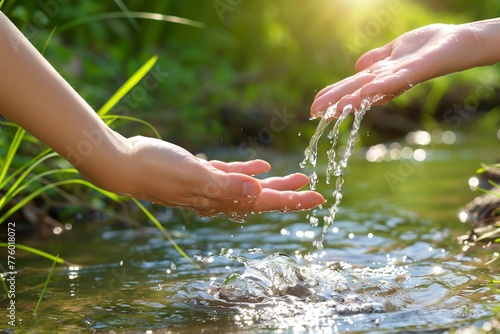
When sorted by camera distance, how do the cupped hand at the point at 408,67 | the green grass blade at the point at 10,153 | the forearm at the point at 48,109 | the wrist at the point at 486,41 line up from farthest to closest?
the green grass blade at the point at 10,153
the wrist at the point at 486,41
the cupped hand at the point at 408,67
the forearm at the point at 48,109

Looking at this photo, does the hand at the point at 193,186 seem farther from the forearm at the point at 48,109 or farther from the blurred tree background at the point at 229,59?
the blurred tree background at the point at 229,59

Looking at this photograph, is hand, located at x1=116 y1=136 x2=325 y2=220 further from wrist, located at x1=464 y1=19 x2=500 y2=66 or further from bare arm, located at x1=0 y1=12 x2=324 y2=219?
wrist, located at x1=464 y1=19 x2=500 y2=66

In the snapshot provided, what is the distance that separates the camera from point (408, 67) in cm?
241

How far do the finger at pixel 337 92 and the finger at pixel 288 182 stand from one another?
0.70 ft

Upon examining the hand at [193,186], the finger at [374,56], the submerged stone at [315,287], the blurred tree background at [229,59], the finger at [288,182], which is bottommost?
the submerged stone at [315,287]

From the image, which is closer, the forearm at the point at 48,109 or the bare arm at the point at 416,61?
the forearm at the point at 48,109

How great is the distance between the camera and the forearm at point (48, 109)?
208 cm

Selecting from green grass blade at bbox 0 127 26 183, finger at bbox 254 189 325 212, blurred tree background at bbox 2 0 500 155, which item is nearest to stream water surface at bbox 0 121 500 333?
finger at bbox 254 189 325 212

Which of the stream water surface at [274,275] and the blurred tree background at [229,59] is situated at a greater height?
the blurred tree background at [229,59]

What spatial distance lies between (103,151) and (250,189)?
1.38ft

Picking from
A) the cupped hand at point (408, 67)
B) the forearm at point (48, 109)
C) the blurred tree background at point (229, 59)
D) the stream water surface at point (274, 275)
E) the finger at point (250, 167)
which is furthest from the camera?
the blurred tree background at point (229, 59)

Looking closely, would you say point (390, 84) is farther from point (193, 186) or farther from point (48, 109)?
point (48, 109)

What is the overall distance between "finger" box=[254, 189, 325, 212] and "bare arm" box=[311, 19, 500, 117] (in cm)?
28

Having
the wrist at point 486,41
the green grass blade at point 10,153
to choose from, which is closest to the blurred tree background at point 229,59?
the green grass blade at point 10,153
